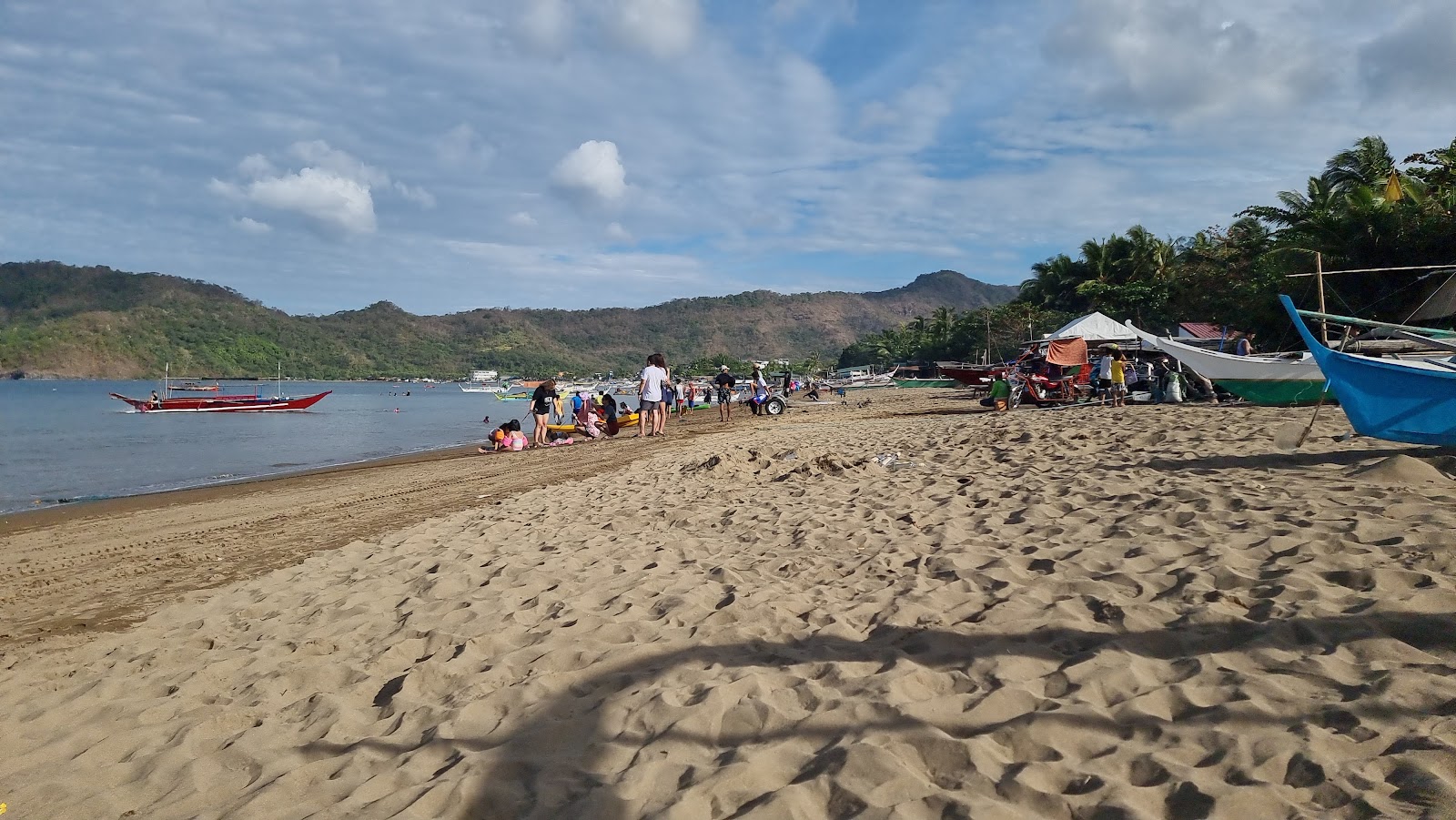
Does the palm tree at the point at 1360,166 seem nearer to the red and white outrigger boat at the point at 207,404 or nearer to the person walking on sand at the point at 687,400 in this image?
the person walking on sand at the point at 687,400

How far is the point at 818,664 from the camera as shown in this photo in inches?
121

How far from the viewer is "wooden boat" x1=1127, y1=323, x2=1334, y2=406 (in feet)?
39.2

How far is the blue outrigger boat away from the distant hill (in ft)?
367

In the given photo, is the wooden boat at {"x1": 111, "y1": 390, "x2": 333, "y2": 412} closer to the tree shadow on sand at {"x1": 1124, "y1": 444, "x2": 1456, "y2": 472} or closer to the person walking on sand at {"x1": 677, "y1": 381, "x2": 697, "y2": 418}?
the person walking on sand at {"x1": 677, "y1": 381, "x2": 697, "y2": 418}

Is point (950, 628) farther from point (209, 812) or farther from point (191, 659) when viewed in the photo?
point (191, 659)

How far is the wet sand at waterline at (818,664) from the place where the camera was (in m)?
2.22

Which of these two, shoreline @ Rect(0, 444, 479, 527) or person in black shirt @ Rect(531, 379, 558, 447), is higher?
person in black shirt @ Rect(531, 379, 558, 447)

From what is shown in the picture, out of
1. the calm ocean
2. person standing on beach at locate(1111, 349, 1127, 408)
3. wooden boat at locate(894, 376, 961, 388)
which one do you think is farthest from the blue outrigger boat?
wooden boat at locate(894, 376, 961, 388)

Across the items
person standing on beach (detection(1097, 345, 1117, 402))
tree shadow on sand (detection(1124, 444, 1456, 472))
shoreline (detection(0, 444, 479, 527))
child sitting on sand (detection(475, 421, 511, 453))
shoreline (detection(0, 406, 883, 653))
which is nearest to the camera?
shoreline (detection(0, 406, 883, 653))

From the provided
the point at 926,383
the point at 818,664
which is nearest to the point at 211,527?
the point at 818,664

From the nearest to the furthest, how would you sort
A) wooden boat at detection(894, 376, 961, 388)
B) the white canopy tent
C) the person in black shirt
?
the person in black shirt < the white canopy tent < wooden boat at detection(894, 376, 961, 388)

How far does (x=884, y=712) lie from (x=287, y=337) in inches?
6032

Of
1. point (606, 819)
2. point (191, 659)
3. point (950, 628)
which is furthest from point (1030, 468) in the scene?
point (191, 659)

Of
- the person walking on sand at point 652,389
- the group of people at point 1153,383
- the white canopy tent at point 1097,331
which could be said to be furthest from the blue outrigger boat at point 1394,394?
the white canopy tent at point 1097,331
